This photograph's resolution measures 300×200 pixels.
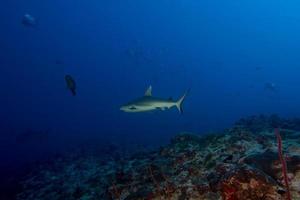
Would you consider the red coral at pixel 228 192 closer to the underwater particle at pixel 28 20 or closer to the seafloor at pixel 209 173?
the seafloor at pixel 209 173

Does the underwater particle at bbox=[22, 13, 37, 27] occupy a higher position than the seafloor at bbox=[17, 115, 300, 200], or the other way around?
the underwater particle at bbox=[22, 13, 37, 27]

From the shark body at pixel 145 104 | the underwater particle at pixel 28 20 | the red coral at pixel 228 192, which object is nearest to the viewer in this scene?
the red coral at pixel 228 192

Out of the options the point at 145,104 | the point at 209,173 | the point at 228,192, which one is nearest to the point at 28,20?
the point at 145,104

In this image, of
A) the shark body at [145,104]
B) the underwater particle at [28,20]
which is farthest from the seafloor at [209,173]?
the underwater particle at [28,20]

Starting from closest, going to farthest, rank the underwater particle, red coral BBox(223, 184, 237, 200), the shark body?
red coral BBox(223, 184, 237, 200), the shark body, the underwater particle

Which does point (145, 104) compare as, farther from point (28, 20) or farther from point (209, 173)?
point (28, 20)

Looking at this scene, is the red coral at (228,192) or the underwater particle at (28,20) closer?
the red coral at (228,192)

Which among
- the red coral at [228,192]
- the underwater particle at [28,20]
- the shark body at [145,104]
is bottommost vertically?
the red coral at [228,192]

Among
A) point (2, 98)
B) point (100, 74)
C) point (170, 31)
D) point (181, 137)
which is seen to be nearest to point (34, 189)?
point (181, 137)

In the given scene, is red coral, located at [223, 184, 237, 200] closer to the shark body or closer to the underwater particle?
the shark body

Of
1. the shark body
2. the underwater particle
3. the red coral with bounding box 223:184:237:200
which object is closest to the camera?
the red coral with bounding box 223:184:237:200

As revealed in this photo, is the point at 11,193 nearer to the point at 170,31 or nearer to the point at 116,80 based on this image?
the point at 116,80

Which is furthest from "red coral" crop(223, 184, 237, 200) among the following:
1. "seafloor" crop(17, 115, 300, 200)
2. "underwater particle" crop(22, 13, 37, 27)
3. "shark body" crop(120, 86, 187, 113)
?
"underwater particle" crop(22, 13, 37, 27)

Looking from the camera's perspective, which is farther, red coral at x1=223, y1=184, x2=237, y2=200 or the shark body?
the shark body
